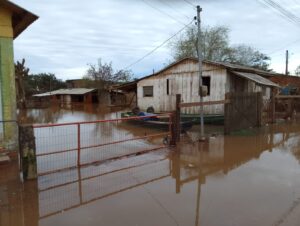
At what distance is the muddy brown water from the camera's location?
4262 mm

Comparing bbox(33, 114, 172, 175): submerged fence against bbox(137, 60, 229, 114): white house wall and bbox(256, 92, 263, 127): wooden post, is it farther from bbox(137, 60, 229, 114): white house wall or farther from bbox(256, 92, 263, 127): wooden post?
bbox(256, 92, 263, 127): wooden post

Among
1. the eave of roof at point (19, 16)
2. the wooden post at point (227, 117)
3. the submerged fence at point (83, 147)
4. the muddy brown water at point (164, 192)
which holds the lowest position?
the muddy brown water at point (164, 192)

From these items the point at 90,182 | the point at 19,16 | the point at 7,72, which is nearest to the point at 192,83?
the point at 19,16

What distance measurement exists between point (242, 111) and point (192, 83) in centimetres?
540

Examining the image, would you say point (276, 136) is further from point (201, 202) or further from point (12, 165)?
point (12, 165)

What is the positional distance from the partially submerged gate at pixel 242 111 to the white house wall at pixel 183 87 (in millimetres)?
2642

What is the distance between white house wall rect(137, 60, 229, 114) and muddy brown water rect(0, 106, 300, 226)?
8.47m

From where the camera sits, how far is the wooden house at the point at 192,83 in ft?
A: 53.5

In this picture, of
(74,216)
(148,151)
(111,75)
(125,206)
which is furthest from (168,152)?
A: (111,75)

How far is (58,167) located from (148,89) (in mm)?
13859

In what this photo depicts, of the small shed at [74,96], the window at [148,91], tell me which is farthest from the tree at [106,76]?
the window at [148,91]

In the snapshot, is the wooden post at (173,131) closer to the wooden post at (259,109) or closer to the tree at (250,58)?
the wooden post at (259,109)

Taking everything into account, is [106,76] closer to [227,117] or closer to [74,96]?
[74,96]

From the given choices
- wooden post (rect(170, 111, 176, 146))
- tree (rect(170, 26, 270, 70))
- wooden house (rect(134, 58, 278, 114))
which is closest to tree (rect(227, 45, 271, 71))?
tree (rect(170, 26, 270, 70))
